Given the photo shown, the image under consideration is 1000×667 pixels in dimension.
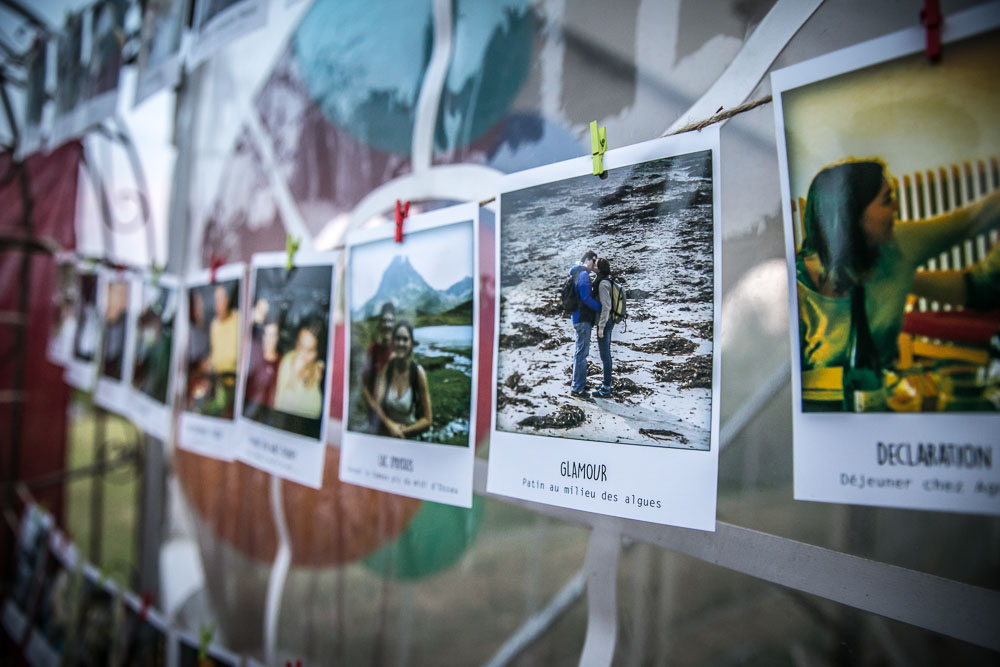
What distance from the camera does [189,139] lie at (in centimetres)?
112

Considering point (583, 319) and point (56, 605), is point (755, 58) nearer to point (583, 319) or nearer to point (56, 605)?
point (583, 319)

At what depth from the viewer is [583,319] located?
0.50 meters

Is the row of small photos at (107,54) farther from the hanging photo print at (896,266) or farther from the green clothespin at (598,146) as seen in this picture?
the hanging photo print at (896,266)

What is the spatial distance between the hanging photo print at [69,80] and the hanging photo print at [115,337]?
1.28 feet

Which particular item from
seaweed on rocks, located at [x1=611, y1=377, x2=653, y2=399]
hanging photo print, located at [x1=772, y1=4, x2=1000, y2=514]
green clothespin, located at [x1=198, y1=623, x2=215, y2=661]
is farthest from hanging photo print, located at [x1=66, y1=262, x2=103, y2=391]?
hanging photo print, located at [x1=772, y1=4, x2=1000, y2=514]

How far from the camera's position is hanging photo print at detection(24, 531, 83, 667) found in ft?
4.26

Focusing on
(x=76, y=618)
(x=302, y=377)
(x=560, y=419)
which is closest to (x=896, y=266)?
(x=560, y=419)

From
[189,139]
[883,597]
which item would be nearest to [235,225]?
[189,139]

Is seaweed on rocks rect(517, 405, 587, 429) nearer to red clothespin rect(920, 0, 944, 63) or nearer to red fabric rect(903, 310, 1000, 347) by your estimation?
red fabric rect(903, 310, 1000, 347)

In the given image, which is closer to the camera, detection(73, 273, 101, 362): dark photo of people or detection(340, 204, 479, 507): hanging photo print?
detection(340, 204, 479, 507): hanging photo print

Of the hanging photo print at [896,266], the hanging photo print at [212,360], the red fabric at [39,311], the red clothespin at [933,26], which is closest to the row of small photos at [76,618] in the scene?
the red fabric at [39,311]

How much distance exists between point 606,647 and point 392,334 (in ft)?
1.31

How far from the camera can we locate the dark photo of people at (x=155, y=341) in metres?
1.01

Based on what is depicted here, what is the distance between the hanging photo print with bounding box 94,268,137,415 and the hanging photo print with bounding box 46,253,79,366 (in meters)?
0.19
